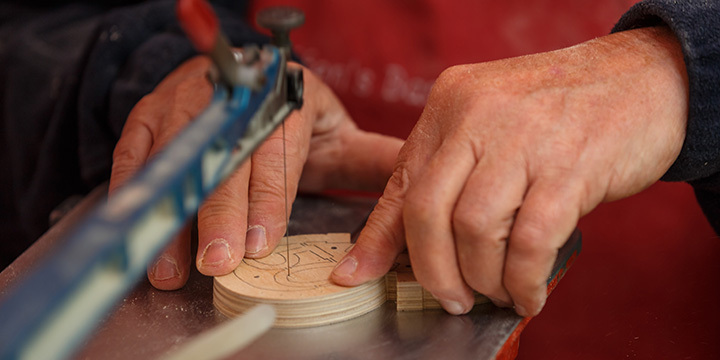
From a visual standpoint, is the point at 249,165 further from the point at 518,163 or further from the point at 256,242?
the point at 518,163

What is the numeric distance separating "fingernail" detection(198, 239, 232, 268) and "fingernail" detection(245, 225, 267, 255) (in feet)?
0.11

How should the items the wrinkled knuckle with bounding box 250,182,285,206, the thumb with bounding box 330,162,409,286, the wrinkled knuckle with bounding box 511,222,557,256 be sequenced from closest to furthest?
the wrinkled knuckle with bounding box 511,222,557,256
the thumb with bounding box 330,162,409,286
the wrinkled knuckle with bounding box 250,182,285,206

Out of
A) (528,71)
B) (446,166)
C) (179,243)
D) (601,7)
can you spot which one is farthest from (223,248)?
(601,7)

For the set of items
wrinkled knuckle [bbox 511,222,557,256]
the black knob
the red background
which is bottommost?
the red background

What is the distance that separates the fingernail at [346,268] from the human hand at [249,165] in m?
0.12

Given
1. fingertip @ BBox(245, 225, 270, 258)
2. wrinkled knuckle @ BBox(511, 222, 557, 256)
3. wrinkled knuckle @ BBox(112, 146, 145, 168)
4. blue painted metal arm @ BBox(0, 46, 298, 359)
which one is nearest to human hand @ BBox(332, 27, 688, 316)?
wrinkled knuckle @ BBox(511, 222, 557, 256)

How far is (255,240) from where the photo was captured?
2.83 feet

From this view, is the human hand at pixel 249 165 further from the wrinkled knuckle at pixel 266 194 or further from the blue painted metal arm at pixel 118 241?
the blue painted metal arm at pixel 118 241

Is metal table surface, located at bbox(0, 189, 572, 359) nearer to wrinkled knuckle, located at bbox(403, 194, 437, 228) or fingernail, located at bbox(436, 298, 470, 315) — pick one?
fingernail, located at bbox(436, 298, 470, 315)

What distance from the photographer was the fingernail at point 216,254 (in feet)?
2.65

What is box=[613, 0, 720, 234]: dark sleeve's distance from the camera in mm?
777

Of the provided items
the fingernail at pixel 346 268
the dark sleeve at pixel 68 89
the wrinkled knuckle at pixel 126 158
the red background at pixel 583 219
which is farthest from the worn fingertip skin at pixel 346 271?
the dark sleeve at pixel 68 89

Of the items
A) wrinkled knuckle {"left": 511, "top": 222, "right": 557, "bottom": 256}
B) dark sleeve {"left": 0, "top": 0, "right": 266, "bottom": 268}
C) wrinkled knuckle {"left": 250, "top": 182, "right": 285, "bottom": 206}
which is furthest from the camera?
dark sleeve {"left": 0, "top": 0, "right": 266, "bottom": 268}

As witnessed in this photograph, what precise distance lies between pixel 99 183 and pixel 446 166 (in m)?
0.76
